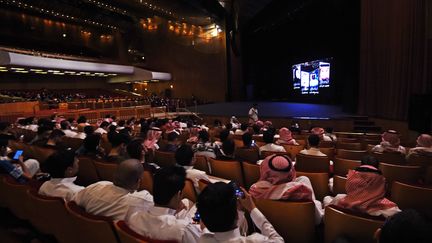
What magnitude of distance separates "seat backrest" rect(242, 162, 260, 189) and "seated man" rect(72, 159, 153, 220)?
57.4 inches

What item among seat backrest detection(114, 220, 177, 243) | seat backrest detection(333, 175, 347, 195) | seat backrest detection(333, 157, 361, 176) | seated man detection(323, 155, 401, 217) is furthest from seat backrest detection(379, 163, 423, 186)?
seat backrest detection(114, 220, 177, 243)

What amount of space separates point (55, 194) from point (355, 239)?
2.37 metres

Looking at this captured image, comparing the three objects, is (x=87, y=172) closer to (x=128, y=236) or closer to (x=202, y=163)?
(x=202, y=163)

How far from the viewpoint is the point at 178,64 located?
26359 millimetres

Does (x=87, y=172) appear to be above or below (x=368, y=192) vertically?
below

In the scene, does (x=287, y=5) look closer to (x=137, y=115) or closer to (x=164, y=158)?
(x=137, y=115)

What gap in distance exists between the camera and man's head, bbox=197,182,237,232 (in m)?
1.62

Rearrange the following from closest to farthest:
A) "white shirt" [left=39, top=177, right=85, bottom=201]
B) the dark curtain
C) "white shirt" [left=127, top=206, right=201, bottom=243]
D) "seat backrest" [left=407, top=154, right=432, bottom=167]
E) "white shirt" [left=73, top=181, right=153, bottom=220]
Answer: "white shirt" [left=127, top=206, right=201, bottom=243], "white shirt" [left=73, top=181, right=153, bottom=220], "white shirt" [left=39, top=177, right=85, bottom=201], "seat backrest" [left=407, top=154, right=432, bottom=167], the dark curtain

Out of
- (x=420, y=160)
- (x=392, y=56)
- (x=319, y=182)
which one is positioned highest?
(x=392, y=56)

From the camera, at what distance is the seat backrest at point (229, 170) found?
11.9 feet

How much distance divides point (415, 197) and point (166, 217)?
2.05 metres

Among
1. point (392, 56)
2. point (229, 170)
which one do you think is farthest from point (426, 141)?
point (392, 56)

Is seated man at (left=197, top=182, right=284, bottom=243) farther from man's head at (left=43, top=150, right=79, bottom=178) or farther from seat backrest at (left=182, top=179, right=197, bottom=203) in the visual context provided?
man's head at (left=43, top=150, right=79, bottom=178)

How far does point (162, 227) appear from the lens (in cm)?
179
